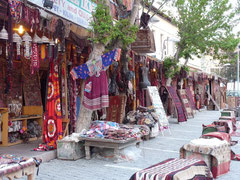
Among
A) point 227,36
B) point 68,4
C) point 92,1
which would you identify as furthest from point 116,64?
point 227,36

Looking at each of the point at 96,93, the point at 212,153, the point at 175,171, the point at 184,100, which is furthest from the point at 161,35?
the point at 175,171

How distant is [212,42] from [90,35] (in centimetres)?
871

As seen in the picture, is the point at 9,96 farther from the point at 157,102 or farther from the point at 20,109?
the point at 157,102

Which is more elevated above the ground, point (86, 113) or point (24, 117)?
point (86, 113)

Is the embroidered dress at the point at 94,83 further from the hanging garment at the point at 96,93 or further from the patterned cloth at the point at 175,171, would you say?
the patterned cloth at the point at 175,171

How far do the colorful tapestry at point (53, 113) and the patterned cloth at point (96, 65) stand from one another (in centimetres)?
52

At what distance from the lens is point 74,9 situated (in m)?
7.57

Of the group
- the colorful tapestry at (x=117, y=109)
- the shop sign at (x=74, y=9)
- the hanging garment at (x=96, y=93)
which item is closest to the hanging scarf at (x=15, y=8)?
the shop sign at (x=74, y=9)

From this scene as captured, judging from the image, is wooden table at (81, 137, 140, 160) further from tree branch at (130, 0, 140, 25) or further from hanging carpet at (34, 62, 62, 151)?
tree branch at (130, 0, 140, 25)

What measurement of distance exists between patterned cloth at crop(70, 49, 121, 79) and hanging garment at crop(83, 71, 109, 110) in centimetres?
18

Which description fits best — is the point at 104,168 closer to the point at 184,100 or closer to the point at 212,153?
the point at 212,153

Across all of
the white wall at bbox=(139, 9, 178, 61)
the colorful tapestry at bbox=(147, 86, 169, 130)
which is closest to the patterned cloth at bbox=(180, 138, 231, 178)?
the colorful tapestry at bbox=(147, 86, 169, 130)

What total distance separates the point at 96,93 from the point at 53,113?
1.18m

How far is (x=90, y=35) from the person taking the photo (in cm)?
822
